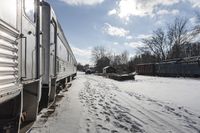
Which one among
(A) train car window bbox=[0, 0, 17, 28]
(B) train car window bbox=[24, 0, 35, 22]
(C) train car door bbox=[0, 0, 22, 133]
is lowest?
(C) train car door bbox=[0, 0, 22, 133]

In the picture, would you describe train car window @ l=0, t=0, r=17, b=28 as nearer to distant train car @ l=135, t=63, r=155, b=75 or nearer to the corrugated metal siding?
the corrugated metal siding

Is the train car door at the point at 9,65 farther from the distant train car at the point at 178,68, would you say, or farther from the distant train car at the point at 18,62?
the distant train car at the point at 178,68

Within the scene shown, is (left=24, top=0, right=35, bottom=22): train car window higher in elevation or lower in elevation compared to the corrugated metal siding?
higher

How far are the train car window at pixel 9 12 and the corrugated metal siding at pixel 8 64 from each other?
179mm

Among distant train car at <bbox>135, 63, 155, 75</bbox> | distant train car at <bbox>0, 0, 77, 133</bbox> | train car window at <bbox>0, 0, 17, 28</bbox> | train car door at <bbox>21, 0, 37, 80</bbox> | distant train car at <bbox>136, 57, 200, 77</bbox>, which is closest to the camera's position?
train car window at <bbox>0, 0, 17, 28</bbox>

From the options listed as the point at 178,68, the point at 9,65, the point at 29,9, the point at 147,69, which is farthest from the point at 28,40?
the point at 147,69

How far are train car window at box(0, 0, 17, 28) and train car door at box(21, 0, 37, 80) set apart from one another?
1.68 ft

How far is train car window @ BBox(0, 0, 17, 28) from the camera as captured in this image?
115 inches

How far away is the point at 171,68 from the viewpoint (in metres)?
42.4

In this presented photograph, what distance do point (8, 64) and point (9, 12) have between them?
0.66 meters

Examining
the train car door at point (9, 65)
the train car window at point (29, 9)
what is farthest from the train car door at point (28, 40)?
the train car door at point (9, 65)

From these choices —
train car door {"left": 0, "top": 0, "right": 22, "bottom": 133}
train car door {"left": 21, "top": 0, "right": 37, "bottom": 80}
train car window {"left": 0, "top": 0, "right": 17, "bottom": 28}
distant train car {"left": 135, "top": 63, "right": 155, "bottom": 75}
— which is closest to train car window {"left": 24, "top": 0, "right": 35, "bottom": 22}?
train car door {"left": 21, "top": 0, "right": 37, "bottom": 80}

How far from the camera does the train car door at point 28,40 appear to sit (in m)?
4.08

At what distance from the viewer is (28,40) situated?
447 centimetres
